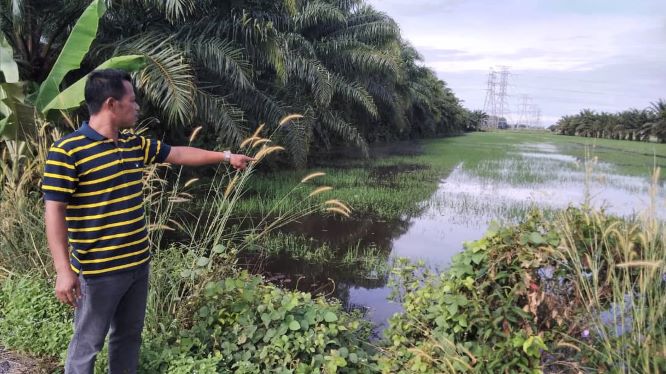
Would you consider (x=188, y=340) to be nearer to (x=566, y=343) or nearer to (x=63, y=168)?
(x=63, y=168)

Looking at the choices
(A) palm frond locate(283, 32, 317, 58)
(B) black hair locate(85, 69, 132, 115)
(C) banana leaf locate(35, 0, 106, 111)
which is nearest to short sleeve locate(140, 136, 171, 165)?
(B) black hair locate(85, 69, 132, 115)

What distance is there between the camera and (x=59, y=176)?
1.96m

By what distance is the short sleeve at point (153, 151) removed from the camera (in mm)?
2459

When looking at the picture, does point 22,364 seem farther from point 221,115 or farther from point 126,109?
point 221,115

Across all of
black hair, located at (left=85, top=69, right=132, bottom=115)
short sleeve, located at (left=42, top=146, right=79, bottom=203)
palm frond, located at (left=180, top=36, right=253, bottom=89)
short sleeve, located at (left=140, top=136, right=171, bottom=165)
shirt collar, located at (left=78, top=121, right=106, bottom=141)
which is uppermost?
palm frond, located at (left=180, top=36, right=253, bottom=89)

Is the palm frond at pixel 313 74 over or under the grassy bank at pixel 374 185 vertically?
over

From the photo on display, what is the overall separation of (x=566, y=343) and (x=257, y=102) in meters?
9.91

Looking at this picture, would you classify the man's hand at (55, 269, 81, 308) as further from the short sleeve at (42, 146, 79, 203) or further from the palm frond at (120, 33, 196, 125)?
the palm frond at (120, 33, 196, 125)

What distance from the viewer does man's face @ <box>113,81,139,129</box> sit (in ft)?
6.91

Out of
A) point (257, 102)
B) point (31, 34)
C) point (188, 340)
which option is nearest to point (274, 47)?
point (257, 102)

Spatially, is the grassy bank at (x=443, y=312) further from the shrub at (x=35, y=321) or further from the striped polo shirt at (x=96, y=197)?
the striped polo shirt at (x=96, y=197)

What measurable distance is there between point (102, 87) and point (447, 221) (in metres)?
7.72

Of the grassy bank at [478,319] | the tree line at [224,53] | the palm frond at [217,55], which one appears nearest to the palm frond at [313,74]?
the tree line at [224,53]

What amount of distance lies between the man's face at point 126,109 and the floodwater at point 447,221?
1816 millimetres
